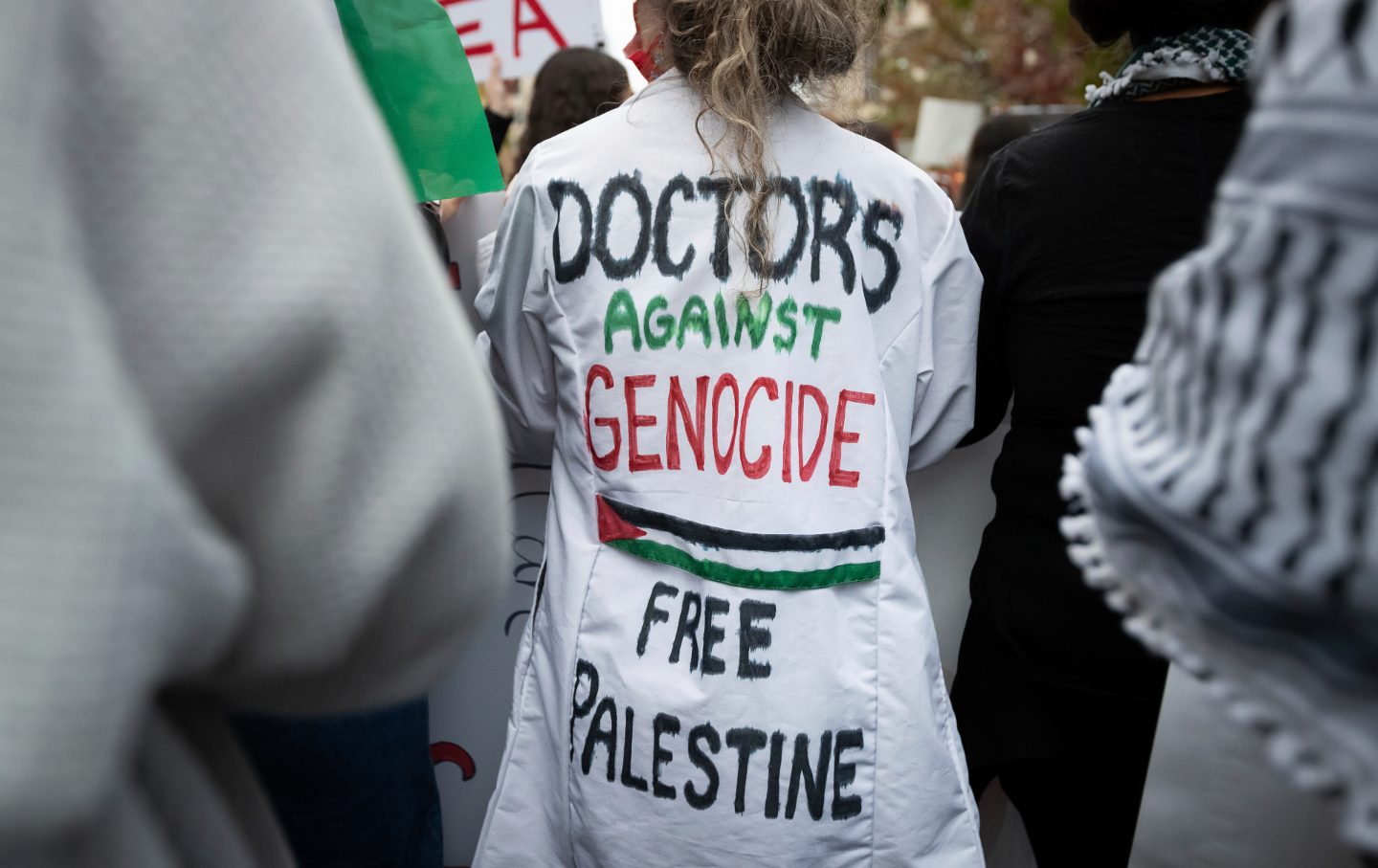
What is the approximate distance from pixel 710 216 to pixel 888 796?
2.98 feet

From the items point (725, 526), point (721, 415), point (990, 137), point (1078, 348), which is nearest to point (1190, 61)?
point (1078, 348)

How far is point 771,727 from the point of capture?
1653mm

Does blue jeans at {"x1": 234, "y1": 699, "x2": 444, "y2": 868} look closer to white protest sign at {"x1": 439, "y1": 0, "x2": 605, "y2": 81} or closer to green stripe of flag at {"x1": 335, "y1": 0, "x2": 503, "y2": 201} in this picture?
green stripe of flag at {"x1": 335, "y1": 0, "x2": 503, "y2": 201}

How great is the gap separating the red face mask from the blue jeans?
1158 mm

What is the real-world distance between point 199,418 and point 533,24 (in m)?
2.78

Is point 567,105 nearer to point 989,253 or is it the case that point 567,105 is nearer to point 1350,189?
point 989,253

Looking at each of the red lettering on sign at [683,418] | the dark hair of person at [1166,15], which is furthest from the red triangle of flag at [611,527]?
the dark hair of person at [1166,15]

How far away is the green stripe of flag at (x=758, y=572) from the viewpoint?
65.7 inches

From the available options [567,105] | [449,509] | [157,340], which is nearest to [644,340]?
[449,509]

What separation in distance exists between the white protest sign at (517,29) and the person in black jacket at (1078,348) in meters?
1.65

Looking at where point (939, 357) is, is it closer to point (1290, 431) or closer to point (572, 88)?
point (1290, 431)

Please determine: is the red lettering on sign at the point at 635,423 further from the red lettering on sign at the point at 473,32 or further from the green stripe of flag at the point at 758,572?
the red lettering on sign at the point at 473,32

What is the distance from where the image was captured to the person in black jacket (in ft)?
5.55

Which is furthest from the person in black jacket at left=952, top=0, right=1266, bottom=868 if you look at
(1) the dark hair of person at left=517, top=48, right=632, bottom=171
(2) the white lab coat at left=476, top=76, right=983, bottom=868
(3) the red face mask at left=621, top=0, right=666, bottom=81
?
(1) the dark hair of person at left=517, top=48, right=632, bottom=171
